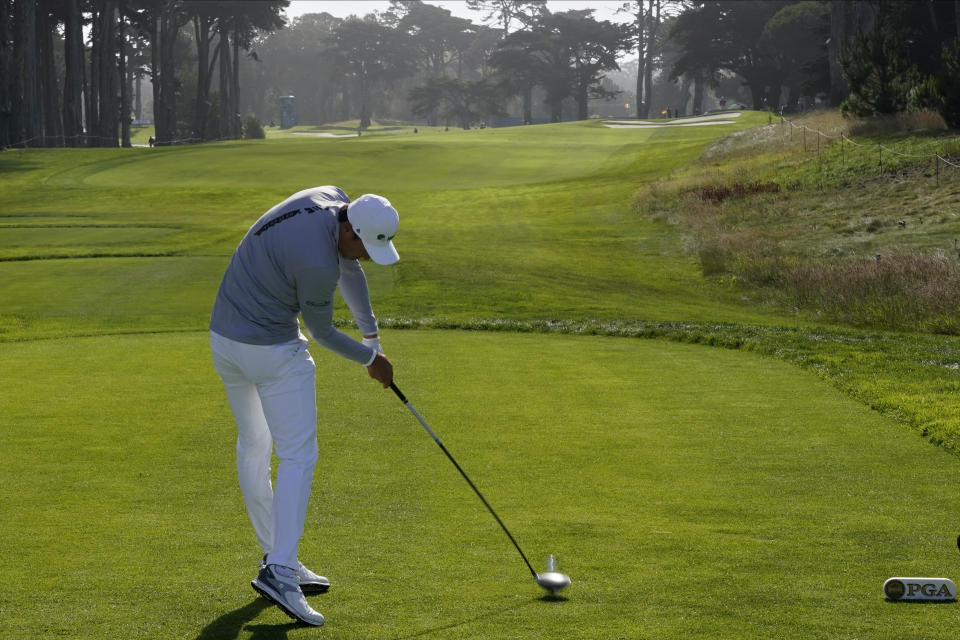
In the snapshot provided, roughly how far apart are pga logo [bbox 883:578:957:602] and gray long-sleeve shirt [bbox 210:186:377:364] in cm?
291

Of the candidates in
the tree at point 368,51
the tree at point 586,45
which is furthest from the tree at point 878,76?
the tree at point 368,51

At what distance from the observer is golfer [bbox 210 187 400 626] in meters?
5.46

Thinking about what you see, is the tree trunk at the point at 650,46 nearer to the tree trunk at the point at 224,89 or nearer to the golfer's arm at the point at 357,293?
the tree trunk at the point at 224,89

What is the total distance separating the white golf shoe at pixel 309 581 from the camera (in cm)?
559

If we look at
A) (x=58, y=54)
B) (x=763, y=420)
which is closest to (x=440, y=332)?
(x=763, y=420)

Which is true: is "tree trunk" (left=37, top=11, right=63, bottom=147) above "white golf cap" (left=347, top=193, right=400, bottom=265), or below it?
above

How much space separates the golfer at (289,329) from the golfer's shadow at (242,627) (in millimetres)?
106

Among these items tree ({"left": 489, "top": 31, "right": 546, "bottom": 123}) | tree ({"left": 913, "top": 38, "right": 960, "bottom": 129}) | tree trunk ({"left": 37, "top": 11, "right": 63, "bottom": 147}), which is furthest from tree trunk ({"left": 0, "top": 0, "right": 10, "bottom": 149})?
tree ({"left": 489, "top": 31, "right": 546, "bottom": 123})

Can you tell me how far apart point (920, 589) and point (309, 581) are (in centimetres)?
304

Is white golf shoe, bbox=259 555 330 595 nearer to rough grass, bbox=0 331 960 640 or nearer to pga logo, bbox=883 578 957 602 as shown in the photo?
rough grass, bbox=0 331 960 640

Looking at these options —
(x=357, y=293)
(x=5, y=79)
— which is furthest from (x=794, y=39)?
(x=357, y=293)

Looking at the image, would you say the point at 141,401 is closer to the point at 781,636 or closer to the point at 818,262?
the point at 781,636

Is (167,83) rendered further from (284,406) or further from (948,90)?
(284,406)

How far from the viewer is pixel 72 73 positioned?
69688 millimetres
